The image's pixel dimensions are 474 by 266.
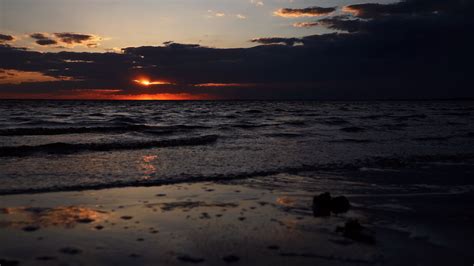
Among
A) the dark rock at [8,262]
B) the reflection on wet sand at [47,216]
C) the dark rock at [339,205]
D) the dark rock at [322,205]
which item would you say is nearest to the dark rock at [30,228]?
the reflection on wet sand at [47,216]

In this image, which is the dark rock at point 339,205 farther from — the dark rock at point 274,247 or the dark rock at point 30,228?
the dark rock at point 30,228

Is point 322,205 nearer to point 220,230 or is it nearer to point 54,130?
point 220,230

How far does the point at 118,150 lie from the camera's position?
13.9 meters

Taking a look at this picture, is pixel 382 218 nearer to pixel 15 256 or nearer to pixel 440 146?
pixel 15 256

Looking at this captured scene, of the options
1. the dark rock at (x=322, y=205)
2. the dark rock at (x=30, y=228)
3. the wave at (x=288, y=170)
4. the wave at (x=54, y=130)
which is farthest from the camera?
the wave at (x=54, y=130)

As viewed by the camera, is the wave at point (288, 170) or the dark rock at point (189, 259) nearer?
the dark rock at point (189, 259)

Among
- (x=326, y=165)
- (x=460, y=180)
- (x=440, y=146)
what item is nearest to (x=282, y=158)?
(x=326, y=165)

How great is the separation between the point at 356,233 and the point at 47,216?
14.2ft

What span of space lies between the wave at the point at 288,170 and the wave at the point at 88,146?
5603 mm

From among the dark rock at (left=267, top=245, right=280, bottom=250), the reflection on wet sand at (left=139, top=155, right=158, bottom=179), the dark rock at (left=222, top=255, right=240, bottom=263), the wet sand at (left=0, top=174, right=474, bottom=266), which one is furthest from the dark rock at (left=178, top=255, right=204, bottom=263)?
the reflection on wet sand at (left=139, top=155, right=158, bottom=179)

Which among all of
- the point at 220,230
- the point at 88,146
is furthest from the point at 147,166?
the point at 220,230

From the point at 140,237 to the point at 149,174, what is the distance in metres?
4.44

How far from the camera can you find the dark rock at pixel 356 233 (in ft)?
15.9

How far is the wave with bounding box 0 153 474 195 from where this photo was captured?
7832 millimetres
